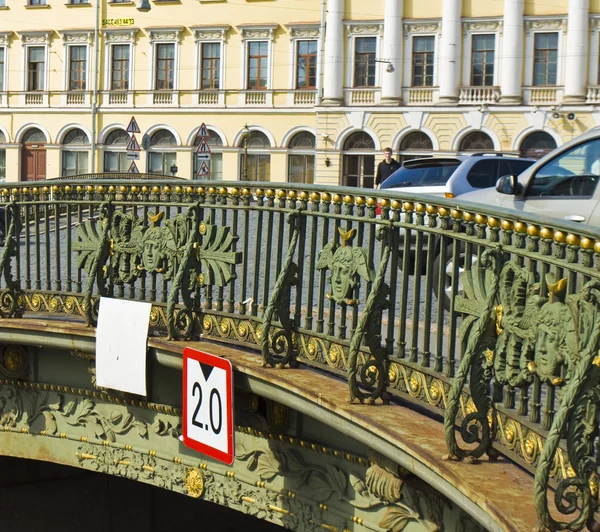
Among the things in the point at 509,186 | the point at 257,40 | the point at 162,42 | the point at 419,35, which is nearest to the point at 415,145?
the point at 419,35

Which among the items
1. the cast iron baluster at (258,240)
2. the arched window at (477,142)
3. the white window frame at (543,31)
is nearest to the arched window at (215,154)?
the arched window at (477,142)

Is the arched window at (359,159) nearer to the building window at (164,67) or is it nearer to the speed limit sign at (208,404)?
the building window at (164,67)

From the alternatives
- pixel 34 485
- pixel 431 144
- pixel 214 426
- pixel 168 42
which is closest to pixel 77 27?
pixel 168 42

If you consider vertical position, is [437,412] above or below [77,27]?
below

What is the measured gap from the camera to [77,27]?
Result: 2095 inches

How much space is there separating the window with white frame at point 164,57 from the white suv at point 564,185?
141 feet

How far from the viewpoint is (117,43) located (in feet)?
172

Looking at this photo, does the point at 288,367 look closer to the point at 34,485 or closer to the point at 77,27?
the point at 34,485

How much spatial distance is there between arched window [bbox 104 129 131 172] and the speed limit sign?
4569cm

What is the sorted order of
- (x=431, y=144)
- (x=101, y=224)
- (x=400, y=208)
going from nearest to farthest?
(x=400, y=208), (x=101, y=224), (x=431, y=144)

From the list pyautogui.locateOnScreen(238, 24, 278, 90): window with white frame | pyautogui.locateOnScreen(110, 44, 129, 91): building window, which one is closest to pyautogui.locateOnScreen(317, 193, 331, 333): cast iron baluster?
pyautogui.locateOnScreen(238, 24, 278, 90): window with white frame

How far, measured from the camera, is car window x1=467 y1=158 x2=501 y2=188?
53.8 ft

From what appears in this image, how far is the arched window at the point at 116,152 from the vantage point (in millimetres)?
52156

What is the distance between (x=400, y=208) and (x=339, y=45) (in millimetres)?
43218
